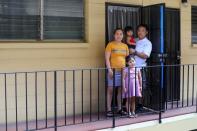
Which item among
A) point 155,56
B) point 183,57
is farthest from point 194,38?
point 155,56

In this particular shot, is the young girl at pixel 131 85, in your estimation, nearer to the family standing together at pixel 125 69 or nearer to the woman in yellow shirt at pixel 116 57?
the family standing together at pixel 125 69

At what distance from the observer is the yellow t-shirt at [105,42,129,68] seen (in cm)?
636

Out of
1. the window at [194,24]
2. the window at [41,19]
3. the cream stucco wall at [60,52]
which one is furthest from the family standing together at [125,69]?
the window at [194,24]

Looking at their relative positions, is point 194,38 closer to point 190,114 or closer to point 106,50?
point 190,114

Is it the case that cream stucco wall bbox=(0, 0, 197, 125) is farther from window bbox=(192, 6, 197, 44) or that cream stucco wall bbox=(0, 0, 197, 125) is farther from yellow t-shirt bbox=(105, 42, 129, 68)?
window bbox=(192, 6, 197, 44)

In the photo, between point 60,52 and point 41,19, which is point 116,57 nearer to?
point 60,52

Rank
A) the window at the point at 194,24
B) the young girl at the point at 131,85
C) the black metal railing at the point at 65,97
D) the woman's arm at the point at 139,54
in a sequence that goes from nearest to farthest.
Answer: the black metal railing at the point at 65,97, the young girl at the point at 131,85, the woman's arm at the point at 139,54, the window at the point at 194,24

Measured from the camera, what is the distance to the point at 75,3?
6.60m

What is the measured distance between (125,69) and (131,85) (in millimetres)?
292

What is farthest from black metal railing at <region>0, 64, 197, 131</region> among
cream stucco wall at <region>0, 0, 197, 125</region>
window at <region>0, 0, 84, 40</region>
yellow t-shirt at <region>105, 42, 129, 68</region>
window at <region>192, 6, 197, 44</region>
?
window at <region>192, 6, 197, 44</region>

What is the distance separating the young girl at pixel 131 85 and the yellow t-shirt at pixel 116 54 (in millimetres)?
150

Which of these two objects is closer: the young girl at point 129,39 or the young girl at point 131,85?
the young girl at point 131,85

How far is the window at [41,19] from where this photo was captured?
593 cm

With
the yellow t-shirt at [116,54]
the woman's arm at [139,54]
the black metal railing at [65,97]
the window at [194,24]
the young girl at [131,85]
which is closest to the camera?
the black metal railing at [65,97]
